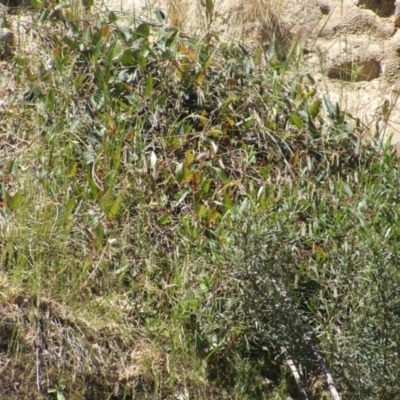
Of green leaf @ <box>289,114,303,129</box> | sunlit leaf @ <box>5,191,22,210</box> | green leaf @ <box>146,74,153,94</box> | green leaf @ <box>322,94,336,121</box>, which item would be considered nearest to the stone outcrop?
green leaf @ <box>322,94,336,121</box>

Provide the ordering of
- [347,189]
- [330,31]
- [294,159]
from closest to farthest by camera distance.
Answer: [347,189], [294,159], [330,31]

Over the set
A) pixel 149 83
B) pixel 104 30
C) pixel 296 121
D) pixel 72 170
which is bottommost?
pixel 72 170

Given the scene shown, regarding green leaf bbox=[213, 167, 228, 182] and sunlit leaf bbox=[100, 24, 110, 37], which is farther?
sunlit leaf bbox=[100, 24, 110, 37]

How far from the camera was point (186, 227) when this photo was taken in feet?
13.4

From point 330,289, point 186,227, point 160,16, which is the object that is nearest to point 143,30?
point 160,16

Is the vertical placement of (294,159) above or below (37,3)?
below

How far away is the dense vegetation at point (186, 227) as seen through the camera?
3.63 m

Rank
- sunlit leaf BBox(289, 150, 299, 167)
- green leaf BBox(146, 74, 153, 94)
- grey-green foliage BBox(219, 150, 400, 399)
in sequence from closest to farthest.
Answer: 1. grey-green foliage BBox(219, 150, 400, 399)
2. sunlit leaf BBox(289, 150, 299, 167)
3. green leaf BBox(146, 74, 153, 94)

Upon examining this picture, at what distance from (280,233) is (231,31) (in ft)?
5.80

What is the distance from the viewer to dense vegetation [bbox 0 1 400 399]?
3.63 m

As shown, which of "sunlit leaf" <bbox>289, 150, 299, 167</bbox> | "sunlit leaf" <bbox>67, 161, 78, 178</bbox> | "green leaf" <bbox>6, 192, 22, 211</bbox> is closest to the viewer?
"green leaf" <bbox>6, 192, 22, 211</bbox>

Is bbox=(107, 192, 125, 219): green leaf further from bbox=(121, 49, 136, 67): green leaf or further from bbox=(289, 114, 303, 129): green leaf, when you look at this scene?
bbox=(289, 114, 303, 129): green leaf

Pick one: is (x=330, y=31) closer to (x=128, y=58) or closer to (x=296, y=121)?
(x=296, y=121)

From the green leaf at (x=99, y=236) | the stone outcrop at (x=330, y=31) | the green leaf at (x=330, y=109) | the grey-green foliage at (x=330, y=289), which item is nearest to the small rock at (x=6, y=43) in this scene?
the stone outcrop at (x=330, y=31)
